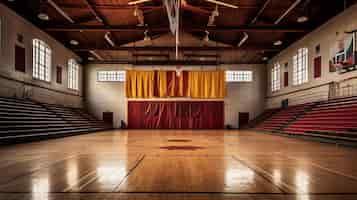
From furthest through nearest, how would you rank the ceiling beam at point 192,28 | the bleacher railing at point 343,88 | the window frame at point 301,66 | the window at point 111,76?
1. the window at point 111,76
2. the window frame at point 301,66
3. the ceiling beam at point 192,28
4. the bleacher railing at point 343,88

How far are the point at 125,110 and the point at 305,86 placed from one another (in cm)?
1407

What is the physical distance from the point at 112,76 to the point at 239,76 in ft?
36.5

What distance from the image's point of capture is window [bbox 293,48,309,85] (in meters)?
16.2

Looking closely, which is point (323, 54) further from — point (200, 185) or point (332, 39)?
point (200, 185)

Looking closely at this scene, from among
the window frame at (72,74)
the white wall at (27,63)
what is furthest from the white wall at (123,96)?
the white wall at (27,63)

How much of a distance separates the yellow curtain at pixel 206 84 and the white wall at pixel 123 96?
2156mm

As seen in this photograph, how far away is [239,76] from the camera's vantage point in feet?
76.4

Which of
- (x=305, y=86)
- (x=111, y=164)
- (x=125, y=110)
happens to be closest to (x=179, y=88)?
(x=125, y=110)

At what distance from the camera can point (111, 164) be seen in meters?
4.54

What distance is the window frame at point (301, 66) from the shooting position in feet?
52.6

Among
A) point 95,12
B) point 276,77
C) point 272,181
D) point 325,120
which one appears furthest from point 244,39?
point 272,181

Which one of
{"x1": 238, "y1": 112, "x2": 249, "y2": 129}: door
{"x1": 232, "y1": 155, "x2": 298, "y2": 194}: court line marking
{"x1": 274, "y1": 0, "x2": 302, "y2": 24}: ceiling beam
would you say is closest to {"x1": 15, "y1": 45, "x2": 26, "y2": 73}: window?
{"x1": 232, "y1": 155, "x2": 298, "y2": 194}: court line marking

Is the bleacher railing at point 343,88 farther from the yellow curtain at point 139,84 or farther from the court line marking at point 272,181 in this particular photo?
the yellow curtain at point 139,84

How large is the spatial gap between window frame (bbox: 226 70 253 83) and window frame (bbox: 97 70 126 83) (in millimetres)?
9263
